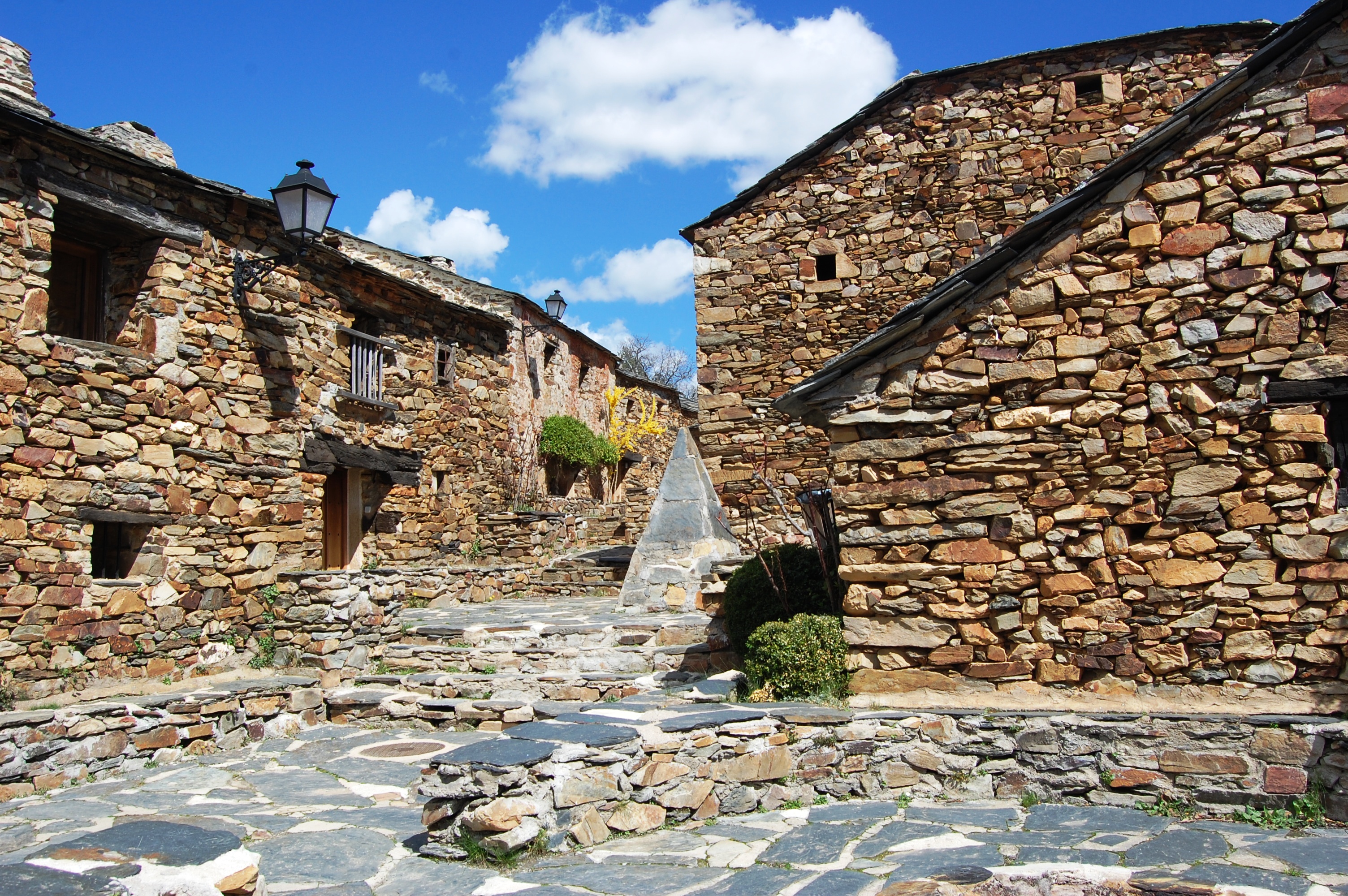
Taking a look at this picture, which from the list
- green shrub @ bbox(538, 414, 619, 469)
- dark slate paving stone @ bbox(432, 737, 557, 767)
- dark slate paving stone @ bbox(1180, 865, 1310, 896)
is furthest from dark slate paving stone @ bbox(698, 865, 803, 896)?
green shrub @ bbox(538, 414, 619, 469)

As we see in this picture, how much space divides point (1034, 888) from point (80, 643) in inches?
344

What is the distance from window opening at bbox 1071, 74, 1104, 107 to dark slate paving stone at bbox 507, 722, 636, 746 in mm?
9282

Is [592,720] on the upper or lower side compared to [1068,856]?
upper

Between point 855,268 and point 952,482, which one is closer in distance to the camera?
point 952,482

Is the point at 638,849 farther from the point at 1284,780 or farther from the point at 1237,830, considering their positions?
the point at 1284,780

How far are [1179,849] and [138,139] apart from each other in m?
12.5

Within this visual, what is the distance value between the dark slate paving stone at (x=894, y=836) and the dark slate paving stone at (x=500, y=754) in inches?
67.8

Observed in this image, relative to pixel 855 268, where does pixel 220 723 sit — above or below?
below

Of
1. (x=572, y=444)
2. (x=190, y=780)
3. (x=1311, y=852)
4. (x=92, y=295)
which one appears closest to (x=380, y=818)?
(x=190, y=780)

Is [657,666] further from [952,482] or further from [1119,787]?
[1119,787]

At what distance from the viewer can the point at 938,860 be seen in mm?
4375

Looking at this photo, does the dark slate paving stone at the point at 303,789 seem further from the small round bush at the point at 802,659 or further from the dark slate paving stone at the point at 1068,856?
the dark slate paving stone at the point at 1068,856

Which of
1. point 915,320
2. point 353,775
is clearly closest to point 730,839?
point 353,775

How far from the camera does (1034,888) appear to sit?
396 cm
